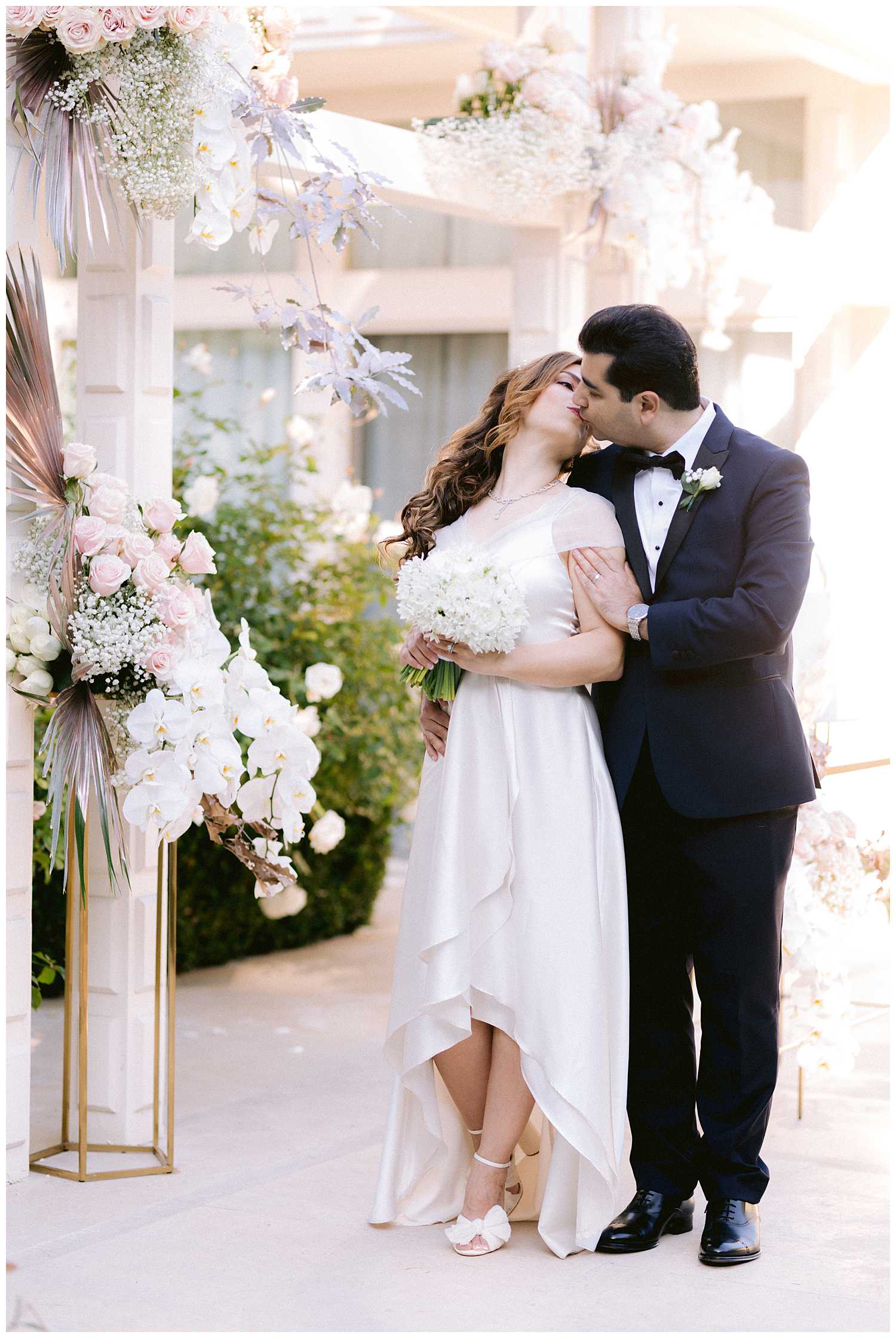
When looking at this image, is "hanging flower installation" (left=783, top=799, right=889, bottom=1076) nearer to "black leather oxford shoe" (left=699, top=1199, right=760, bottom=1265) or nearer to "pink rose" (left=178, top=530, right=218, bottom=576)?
"black leather oxford shoe" (left=699, top=1199, right=760, bottom=1265)

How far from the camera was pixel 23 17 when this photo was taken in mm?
3070

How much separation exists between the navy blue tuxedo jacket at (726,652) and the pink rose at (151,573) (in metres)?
0.98

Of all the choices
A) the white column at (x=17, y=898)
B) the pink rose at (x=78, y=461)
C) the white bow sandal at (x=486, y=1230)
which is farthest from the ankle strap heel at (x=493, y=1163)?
the pink rose at (x=78, y=461)

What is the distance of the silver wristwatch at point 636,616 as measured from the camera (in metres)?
3.06

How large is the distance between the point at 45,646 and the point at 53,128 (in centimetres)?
106

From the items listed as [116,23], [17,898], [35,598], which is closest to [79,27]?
[116,23]

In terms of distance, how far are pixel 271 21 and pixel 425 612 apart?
4.66 feet

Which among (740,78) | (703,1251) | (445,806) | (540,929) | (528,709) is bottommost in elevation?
(703,1251)

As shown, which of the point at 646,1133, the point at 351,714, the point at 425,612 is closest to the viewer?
the point at 425,612

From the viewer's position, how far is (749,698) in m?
3.10

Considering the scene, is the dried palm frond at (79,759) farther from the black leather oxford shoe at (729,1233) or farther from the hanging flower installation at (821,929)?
the hanging flower installation at (821,929)

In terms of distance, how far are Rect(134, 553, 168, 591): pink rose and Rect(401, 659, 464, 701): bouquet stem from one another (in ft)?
1.78

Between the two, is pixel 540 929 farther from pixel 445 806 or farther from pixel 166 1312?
pixel 166 1312

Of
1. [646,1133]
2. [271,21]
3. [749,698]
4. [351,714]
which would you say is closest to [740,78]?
[351,714]
